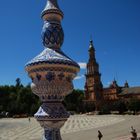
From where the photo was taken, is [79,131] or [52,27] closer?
[52,27]

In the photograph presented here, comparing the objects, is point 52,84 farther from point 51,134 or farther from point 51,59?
point 51,134

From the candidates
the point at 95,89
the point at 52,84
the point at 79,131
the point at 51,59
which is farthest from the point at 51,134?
the point at 95,89

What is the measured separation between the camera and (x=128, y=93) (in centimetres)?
9694

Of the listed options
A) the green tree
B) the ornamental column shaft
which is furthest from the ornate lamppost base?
the green tree

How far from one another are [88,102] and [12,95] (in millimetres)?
23374

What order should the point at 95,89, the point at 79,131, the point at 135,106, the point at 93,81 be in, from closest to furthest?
1. the point at 79,131
2. the point at 135,106
3. the point at 95,89
4. the point at 93,81

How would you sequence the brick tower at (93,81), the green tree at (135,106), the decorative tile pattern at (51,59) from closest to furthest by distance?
the decorative tile pattern at (51,59)
the green tree at (135,106)
the brick tower at (93,81)

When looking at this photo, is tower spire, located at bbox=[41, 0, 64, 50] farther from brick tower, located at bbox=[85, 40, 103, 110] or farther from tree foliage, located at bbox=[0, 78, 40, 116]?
brick tower, located at bbox=[85, 40, 103, 110]

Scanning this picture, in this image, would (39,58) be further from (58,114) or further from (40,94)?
(58,114)

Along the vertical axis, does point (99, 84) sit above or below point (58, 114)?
above

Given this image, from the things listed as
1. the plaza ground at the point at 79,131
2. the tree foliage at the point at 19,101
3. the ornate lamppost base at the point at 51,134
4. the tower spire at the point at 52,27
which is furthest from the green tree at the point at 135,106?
the ornate lamppost base at the point at 51,134

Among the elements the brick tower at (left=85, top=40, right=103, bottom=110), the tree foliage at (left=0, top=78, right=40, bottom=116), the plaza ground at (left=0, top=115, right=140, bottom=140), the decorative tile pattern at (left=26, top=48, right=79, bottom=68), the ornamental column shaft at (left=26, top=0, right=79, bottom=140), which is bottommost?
the plaza ground at (left=0, top=115, right=140, bottom=140)

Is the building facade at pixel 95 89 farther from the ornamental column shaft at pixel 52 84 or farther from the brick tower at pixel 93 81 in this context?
the ornamental column shaft at pixel 52 84

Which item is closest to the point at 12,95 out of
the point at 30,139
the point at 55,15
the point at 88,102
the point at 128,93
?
the point at 88,102
